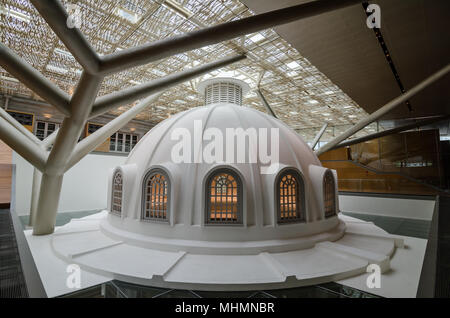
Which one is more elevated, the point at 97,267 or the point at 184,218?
the point at 184,218

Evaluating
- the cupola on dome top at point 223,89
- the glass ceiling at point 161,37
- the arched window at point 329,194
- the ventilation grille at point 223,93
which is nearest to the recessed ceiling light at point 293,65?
the glass ceiling at point 161,37

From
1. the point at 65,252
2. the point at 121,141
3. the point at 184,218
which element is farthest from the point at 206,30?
the point at 121,141

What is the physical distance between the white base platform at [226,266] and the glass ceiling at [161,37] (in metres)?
9.97

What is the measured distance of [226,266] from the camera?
6141mm

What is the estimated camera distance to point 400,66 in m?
11.2

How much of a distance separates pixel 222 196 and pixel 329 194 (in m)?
5.21

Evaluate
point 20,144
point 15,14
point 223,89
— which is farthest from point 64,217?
point 223,89

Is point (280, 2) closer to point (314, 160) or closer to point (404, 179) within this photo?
point (314, 160)

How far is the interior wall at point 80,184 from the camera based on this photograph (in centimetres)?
1529

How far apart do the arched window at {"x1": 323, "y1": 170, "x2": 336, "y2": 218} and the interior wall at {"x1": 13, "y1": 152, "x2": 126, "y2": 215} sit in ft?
48.1

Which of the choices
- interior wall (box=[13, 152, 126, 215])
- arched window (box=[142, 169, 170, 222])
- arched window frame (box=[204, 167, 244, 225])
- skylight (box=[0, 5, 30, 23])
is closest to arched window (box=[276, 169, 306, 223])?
arched window frame (box=[204, 167, 244, 225])

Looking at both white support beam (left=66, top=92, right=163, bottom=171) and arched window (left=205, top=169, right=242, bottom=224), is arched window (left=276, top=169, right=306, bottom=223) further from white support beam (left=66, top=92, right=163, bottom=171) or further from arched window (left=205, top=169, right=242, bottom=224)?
white support beam (left=66, top=92, right=163, bottom=171)

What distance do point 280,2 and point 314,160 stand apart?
672cm

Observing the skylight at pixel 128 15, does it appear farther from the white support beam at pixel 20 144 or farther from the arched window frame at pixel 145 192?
the arched window frame at pixel 145 192
